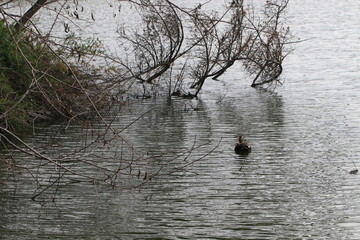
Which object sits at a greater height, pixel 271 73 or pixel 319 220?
pixel 271 73

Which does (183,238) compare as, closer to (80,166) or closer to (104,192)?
(104,192)

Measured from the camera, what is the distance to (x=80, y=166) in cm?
1449

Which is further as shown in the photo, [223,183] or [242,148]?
[242,148]

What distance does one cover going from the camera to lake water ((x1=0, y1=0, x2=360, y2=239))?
35.0 ft

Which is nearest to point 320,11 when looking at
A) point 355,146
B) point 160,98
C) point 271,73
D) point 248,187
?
point 271,73

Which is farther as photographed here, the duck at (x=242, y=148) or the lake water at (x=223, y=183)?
the duck at (x=242, y=148)

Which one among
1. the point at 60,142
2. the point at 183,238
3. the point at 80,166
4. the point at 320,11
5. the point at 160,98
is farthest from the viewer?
the point at 320,11

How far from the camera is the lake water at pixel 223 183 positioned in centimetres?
1066

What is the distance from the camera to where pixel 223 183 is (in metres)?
13.2

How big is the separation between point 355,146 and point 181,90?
10.6m

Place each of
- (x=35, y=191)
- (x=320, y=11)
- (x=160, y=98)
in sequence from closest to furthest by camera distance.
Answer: (x=35, y=191)
(x=160, y=98)
(x=320, y=11)

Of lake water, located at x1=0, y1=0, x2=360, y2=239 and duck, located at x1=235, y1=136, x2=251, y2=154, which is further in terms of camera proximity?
duck, located at x1=235, y1=136, x2=251, y2=154

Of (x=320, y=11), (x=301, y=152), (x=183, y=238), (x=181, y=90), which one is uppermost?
(x=320, y=11)

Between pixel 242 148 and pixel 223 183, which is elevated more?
pixel 242 148
